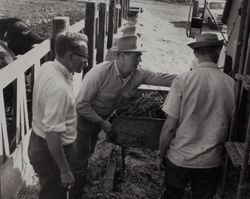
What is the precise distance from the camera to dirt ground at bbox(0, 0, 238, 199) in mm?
4949

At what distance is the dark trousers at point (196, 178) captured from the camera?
376cm

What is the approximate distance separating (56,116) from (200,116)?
116cm

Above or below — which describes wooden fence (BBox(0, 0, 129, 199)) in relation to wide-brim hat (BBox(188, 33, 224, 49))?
below

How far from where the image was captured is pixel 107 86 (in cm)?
451

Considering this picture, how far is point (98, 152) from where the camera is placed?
19.1 feet

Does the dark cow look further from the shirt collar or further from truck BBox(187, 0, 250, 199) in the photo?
the shirt collar

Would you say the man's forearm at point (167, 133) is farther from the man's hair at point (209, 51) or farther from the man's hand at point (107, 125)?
the man's hand at point (107, 125)

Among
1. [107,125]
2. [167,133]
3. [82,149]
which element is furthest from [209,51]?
[82,149]

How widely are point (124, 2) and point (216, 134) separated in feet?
41.4

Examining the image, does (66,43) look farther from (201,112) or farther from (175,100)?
(201,112)

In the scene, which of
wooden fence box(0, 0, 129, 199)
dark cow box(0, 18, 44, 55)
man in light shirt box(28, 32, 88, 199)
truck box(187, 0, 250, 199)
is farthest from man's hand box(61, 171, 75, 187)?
dark cow box(0, 18, 44, 55)

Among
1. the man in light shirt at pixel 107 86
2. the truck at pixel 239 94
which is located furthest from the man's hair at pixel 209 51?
the man in light shirt at pixel 107 86

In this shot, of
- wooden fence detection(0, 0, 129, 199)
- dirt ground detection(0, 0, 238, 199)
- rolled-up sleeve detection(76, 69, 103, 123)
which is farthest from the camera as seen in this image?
dirt ground detection(0, 0, 238, 199)

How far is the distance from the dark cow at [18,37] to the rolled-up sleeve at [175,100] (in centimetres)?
527
